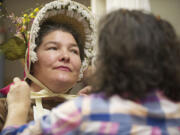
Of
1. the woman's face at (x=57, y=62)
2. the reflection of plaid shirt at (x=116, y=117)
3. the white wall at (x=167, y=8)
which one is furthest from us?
the white wall at (x=167, y=8)

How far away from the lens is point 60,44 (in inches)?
54.9

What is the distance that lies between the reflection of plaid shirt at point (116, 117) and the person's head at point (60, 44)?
22.9 inches

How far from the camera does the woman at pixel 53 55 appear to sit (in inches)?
52.7

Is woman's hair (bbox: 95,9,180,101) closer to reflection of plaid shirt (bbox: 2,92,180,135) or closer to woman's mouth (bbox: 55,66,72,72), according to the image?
reflection of plaid shirt (bbox: 2,92,180,135)

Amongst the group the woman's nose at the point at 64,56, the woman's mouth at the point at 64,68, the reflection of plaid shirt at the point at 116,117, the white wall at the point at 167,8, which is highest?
the white wall at the point at 167,8

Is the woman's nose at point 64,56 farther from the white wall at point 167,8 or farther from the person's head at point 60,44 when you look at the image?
the white wall at point 167,8

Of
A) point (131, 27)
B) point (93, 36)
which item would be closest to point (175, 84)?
point (131, 27)

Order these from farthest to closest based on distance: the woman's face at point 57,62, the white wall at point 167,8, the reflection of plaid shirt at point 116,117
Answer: the white wall at point 167,8
the woman's face at point 57,62
the reflection of plaid shirt at point 116,117

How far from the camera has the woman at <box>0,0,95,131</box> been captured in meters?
1.34

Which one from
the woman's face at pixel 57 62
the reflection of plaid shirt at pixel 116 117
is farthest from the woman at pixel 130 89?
the woman's face at pixel 57 62

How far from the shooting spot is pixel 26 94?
1.08 m

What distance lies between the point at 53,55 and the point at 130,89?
665 mm

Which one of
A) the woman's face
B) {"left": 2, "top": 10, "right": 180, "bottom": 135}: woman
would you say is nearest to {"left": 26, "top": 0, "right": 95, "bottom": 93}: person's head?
the woman's face

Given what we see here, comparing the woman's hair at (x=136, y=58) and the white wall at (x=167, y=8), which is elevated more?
the white wall at (x=167, y=8)
